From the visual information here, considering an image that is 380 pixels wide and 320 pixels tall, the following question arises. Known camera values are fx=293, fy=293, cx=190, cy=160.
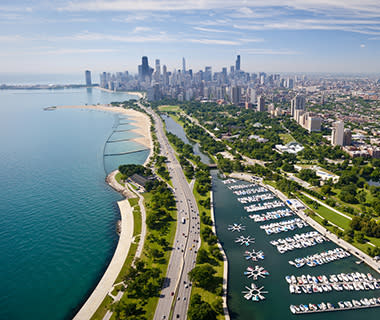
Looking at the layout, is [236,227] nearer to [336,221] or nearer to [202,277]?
[202,277]

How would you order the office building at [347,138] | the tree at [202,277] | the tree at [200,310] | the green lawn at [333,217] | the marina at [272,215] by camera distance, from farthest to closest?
the office building at [347,138]
the marina at [272,215]
the green lawn at [333,217]
the tree at [202,277]
the tree at [200,310]

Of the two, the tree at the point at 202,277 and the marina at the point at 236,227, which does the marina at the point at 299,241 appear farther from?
the tree at the point at 202,277

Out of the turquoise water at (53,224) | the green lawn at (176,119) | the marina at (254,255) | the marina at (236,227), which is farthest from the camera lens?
the green lawn at (176,119)

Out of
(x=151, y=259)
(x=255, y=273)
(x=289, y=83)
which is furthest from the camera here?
(x=289, y=83)

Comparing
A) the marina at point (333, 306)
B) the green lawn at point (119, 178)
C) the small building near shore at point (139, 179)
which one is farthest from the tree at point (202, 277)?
the green lawn at point (119, 178)

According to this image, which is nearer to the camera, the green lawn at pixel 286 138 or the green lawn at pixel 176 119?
the green lawn at pixel 286 138

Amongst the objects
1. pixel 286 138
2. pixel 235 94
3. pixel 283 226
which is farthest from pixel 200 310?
pixel 235 94
